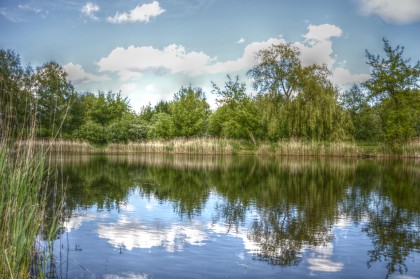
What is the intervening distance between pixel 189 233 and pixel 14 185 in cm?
375

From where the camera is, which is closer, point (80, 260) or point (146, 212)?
point (80, 260)

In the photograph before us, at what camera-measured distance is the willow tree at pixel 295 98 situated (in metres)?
37.7

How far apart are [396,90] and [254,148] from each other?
1487 cm

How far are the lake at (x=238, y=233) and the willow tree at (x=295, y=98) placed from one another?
928 inches

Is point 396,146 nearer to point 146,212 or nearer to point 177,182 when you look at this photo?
point 177,182

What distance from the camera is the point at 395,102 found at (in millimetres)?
38000

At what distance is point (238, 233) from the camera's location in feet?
26.6

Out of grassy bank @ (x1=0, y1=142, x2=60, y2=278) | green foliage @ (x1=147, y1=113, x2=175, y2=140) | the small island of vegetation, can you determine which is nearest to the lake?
grassy bank @ (x1=0, y1=142, x2=60, y2=278)

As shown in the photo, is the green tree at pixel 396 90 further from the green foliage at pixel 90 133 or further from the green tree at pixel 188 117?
the green foliage at pixel 90 133

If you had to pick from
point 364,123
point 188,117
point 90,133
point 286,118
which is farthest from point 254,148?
point 90,133

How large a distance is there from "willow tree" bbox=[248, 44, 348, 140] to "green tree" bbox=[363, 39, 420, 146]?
393 cm

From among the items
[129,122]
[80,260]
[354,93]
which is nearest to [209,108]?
[129,122]

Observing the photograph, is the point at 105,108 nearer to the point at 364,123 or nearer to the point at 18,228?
the point at 364,123

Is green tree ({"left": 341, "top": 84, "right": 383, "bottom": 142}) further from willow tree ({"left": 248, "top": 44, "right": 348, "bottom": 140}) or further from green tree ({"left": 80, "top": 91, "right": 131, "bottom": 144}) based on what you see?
green tree ({"left": 80, "top": 91, "right": 131, "bottom": 144})
